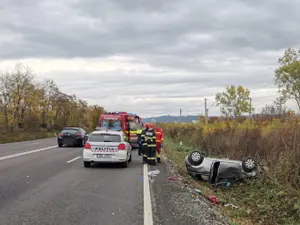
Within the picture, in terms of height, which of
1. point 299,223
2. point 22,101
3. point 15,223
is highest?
point 22,101

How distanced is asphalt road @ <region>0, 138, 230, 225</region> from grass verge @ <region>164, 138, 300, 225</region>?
137cm

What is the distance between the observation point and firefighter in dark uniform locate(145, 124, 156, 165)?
1580 centimetres

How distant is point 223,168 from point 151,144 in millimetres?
4424

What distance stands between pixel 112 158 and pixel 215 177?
14.1ft

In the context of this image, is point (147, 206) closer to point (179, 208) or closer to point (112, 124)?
point (179, 208)

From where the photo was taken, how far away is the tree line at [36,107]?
59094 mm

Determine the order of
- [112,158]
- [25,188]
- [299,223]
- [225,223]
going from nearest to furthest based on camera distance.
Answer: [225,223] → [299,223] → [25,188] → [112,158]

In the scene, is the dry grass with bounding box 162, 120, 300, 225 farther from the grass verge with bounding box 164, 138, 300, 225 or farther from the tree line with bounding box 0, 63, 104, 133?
the tree line with bounding box 0, 63, 104, 133

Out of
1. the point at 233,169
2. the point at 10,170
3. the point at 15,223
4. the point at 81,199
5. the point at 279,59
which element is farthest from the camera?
the point at 279,59

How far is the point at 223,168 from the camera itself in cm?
1209

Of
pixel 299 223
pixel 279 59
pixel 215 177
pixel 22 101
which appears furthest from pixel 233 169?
pixel 22 101

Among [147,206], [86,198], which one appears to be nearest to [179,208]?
[147,206]

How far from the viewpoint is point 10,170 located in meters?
13.3

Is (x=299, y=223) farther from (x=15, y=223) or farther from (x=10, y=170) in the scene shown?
(x=10, y=170)
